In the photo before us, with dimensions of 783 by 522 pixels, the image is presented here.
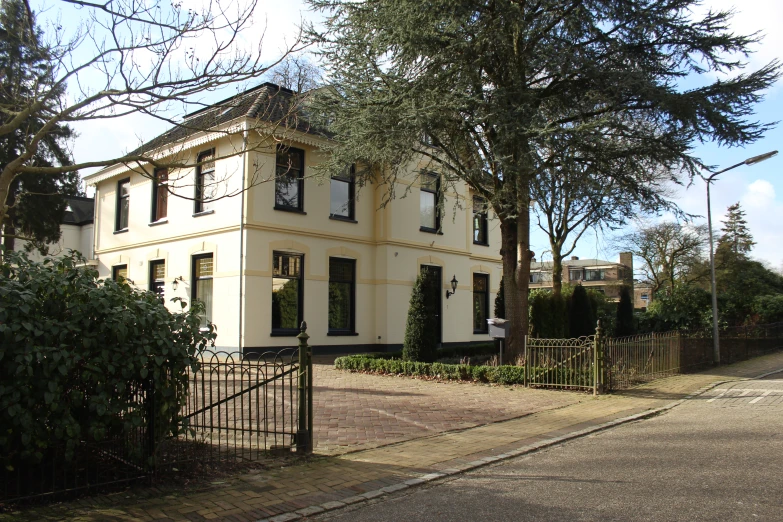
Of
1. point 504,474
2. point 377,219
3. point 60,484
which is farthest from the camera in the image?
point 377,219

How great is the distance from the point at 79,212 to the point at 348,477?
35.3m

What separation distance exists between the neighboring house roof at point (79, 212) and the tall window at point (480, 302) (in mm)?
22156

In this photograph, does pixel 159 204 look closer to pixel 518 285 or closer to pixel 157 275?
pixel 157 275

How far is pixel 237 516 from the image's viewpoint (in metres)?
4.59

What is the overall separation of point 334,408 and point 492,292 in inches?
668

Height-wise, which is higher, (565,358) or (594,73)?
(594,73)

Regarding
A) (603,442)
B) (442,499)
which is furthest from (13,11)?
(603,442)

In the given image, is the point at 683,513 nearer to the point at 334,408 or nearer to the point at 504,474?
the point at 504,474

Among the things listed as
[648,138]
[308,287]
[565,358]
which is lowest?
[565,358]

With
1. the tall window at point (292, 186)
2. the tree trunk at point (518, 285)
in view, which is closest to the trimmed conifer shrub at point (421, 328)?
the tree trunk at point (518, 285)

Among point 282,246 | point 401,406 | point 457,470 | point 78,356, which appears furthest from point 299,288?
point 78,356

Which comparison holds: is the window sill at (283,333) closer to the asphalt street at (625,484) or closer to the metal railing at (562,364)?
the metal railing at (562,364)

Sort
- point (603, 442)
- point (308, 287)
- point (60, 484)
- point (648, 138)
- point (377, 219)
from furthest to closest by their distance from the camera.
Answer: point (377, 219) → point (308, 287) → point (648, 138) → point (603, 442) → point (60, 484)

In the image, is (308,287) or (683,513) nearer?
(683,513)
